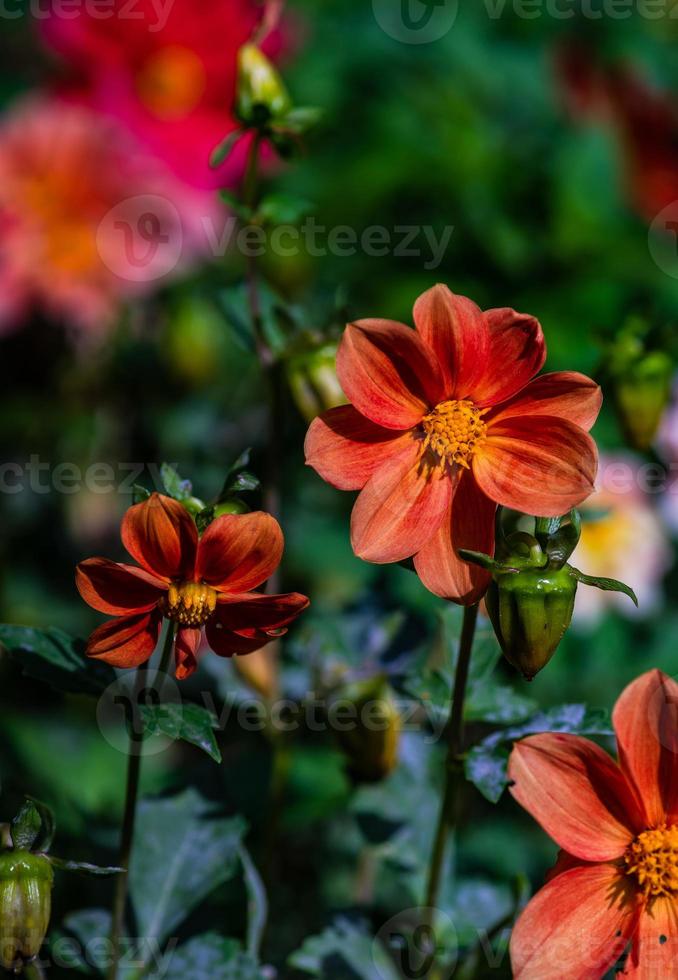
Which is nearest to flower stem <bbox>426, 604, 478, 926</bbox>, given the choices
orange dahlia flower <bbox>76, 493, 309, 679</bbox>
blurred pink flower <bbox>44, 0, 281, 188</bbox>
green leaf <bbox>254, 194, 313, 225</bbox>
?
orange dahlia flower <bbox>76, 493, 309, 679</bbox>

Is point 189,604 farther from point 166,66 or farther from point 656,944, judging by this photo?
point 166,66

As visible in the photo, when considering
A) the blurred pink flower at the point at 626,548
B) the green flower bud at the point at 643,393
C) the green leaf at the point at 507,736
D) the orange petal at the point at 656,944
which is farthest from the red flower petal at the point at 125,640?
the blurred pink flower at the point at 626,548

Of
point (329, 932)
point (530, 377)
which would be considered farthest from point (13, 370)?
point (530, 377)

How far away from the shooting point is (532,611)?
2.25ft

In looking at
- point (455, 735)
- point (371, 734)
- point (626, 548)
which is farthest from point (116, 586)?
point (626, 548)

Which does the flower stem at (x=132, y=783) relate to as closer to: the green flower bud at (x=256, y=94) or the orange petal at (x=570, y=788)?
the orange petal at (x=570, y=788)

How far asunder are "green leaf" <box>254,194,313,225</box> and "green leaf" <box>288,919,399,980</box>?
1.91ft

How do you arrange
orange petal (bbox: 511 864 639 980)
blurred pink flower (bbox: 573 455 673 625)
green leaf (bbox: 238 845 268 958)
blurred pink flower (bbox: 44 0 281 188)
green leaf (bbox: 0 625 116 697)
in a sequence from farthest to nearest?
blurred pink flower (bbox: 44 0 281 188) < blurred pink flower (bbox: 573 455 673 625) < green leaf (bbox: 238 845 268 958) < green leaf (bbox: 0 625 116 697) < orange petal (bbox: 511 864 639 980)

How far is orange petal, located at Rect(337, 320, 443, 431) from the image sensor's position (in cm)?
73

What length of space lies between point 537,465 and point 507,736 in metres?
0.19

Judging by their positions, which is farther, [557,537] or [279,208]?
[279,208]

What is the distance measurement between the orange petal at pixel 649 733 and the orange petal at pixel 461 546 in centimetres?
11

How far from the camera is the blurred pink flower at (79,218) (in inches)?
68.0

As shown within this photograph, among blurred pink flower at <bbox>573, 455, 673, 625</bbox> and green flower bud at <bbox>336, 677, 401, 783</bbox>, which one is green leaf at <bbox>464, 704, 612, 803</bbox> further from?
blurred pink flower at <bbox>573, 455, 673, 625</bbox>
